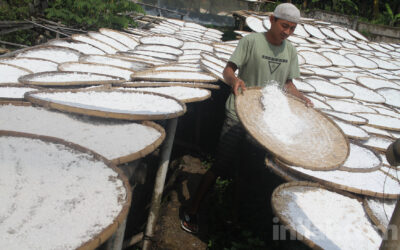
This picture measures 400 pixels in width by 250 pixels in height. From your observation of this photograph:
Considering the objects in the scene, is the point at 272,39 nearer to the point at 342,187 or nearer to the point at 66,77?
the point at 342,187

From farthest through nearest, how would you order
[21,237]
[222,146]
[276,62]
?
1. [222,146]
2. [276,62]
3. [21,237]

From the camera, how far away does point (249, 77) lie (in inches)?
109

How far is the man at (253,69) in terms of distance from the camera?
2.52 meters

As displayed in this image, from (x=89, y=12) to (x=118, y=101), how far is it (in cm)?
517

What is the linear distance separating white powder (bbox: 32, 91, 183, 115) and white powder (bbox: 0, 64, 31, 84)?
89 cm

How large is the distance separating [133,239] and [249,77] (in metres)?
1.67

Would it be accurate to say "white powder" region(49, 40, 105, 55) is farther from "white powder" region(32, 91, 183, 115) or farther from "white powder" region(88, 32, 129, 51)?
"white powder" region(32, 91, 183, 115)

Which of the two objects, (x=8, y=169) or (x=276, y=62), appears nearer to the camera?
(x=8, y=169)

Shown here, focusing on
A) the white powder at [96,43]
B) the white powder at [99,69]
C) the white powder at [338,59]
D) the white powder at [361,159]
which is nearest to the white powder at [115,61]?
the white powder at [99,69]

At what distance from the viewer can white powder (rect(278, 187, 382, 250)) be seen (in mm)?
1807

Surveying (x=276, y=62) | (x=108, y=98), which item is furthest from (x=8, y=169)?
(x=276, y=62)

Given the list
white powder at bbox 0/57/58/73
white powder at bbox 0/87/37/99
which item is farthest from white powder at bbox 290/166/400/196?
white powder at bbox 0/57/58/73

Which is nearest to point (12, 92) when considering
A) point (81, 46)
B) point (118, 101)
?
point (118, 101)

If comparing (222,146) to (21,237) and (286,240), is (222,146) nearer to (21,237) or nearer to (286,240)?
(286,240)
